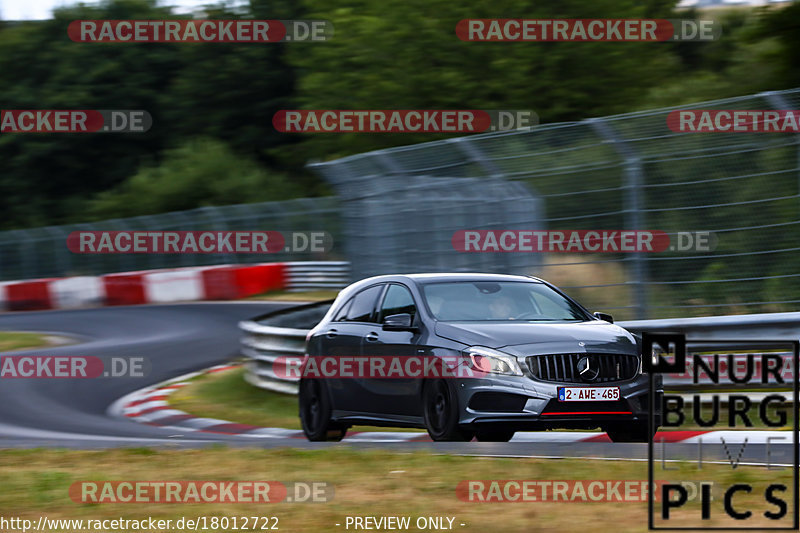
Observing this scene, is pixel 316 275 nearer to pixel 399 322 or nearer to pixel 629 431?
pixel 399 322

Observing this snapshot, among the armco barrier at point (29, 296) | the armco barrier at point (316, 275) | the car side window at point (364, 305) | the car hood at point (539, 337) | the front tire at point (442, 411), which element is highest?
the car side window at point (364, 305)

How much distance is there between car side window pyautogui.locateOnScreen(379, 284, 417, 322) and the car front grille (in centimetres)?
134

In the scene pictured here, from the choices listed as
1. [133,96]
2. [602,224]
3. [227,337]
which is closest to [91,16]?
[133,96]

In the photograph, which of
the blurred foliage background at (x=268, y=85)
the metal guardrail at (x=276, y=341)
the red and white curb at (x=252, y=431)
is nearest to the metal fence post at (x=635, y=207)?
the red and white curb at (x=252, y=431)

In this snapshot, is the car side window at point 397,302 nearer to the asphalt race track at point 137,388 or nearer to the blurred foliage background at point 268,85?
the asphalt race track at point 137,388

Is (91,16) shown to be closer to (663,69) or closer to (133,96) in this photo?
(133,96)

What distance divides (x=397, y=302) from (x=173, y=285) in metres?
24.7

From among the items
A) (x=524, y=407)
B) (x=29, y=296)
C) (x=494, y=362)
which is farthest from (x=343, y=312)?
(x=29, y=296)

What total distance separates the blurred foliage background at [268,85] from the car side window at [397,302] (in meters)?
18.8

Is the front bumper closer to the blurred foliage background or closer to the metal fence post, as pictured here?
the metal fence post

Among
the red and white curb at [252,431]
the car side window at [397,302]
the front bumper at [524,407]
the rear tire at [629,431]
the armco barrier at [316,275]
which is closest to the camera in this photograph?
the front bumper at [524,407]

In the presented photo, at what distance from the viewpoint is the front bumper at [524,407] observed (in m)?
9.12

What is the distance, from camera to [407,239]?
51.3ft

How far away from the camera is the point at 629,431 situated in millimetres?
9688
